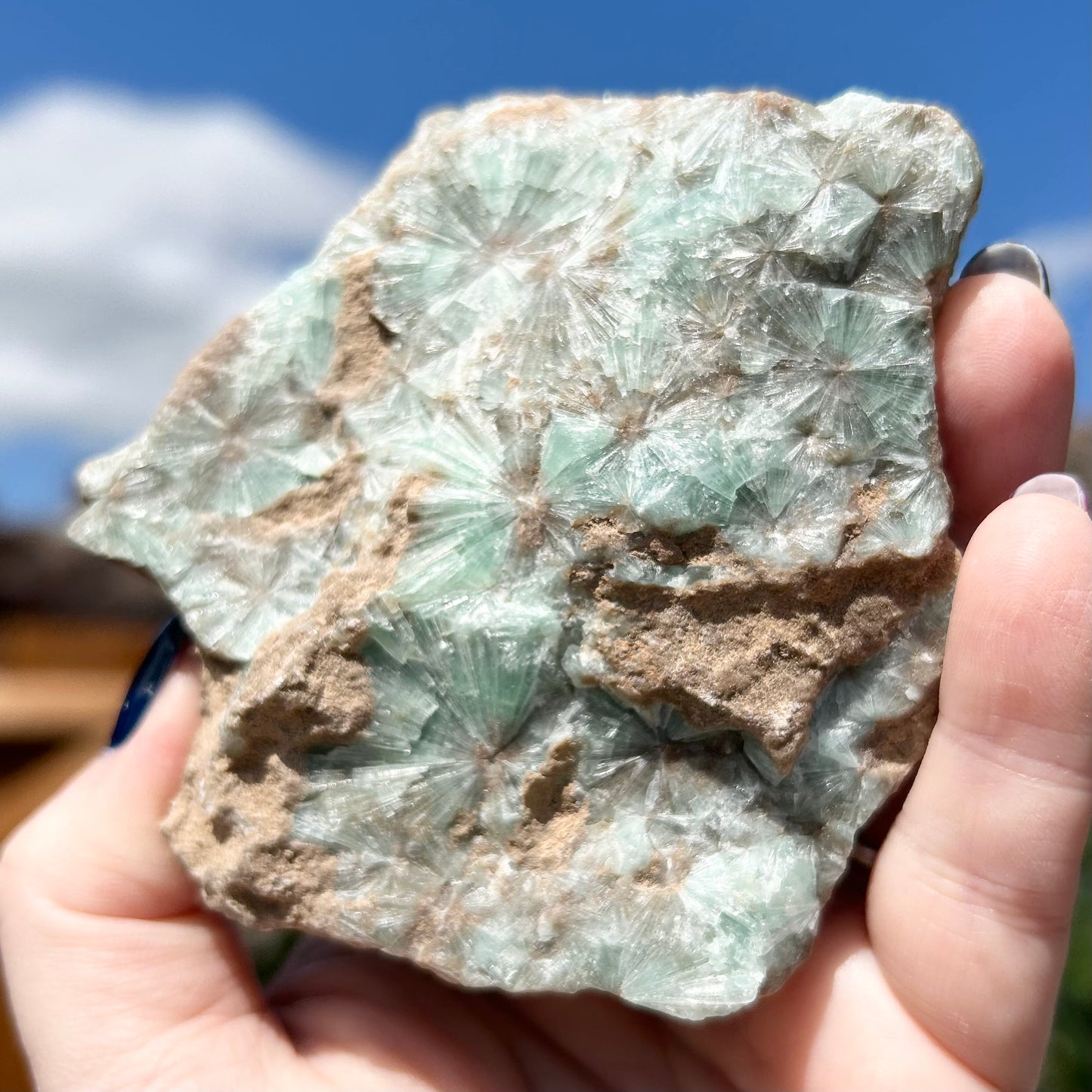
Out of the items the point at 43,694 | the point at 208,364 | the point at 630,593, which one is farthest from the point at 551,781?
the point at 43,694

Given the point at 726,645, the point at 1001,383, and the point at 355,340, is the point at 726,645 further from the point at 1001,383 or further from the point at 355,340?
the point at 355,340

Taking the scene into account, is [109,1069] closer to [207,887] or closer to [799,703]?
[207,887]

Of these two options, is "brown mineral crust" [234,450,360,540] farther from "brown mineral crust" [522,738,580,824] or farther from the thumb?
"brown mineral crust" [522,738,580,824]

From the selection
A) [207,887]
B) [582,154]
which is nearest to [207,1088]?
[207,887]

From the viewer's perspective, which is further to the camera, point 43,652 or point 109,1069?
point 43,652

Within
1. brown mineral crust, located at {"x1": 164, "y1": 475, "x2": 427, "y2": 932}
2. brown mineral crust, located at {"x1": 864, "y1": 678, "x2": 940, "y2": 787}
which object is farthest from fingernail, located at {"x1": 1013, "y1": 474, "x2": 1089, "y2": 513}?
brown mineral crust, located at {"x1": 164, "y1": 475, "x2": 427, "y2": 932}

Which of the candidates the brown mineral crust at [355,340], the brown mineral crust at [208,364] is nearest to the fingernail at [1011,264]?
the brown mineral crust at [355,340]
